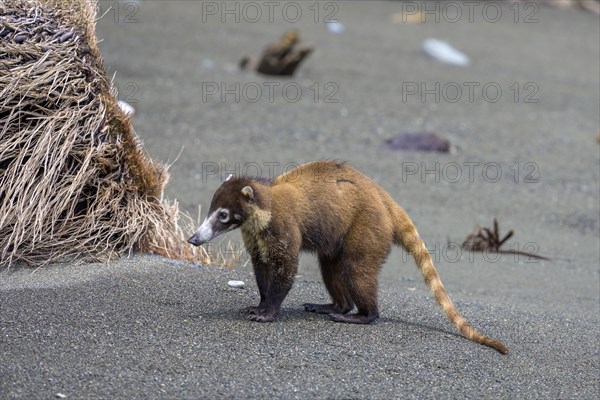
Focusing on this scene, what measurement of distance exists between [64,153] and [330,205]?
1855 millimetres

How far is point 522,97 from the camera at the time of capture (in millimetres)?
17203

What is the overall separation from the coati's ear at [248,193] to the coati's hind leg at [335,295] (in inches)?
31.1

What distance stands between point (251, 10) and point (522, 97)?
6887 millimetres

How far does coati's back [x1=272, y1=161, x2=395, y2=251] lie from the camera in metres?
6.13

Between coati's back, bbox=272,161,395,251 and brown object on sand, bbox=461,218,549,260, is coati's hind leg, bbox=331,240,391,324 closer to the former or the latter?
coati's back, bbox=272,161,395,251

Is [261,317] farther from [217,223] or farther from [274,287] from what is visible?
[217,223]

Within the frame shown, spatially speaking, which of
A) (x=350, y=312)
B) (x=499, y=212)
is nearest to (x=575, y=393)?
(x=350, y=312)

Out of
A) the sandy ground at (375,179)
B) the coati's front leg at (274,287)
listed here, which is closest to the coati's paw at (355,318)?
the sandy ground at (375,179)

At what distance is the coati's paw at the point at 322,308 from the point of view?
A: 6.39m

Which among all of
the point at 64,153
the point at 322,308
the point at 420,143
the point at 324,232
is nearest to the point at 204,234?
the point at 324,232

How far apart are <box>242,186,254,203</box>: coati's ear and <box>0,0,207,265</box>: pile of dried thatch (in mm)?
1200

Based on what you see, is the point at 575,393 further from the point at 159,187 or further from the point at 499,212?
the point at 499,212

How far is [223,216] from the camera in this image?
5.89m

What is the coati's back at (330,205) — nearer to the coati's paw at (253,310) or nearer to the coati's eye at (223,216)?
the coati's eye at (223,216)
